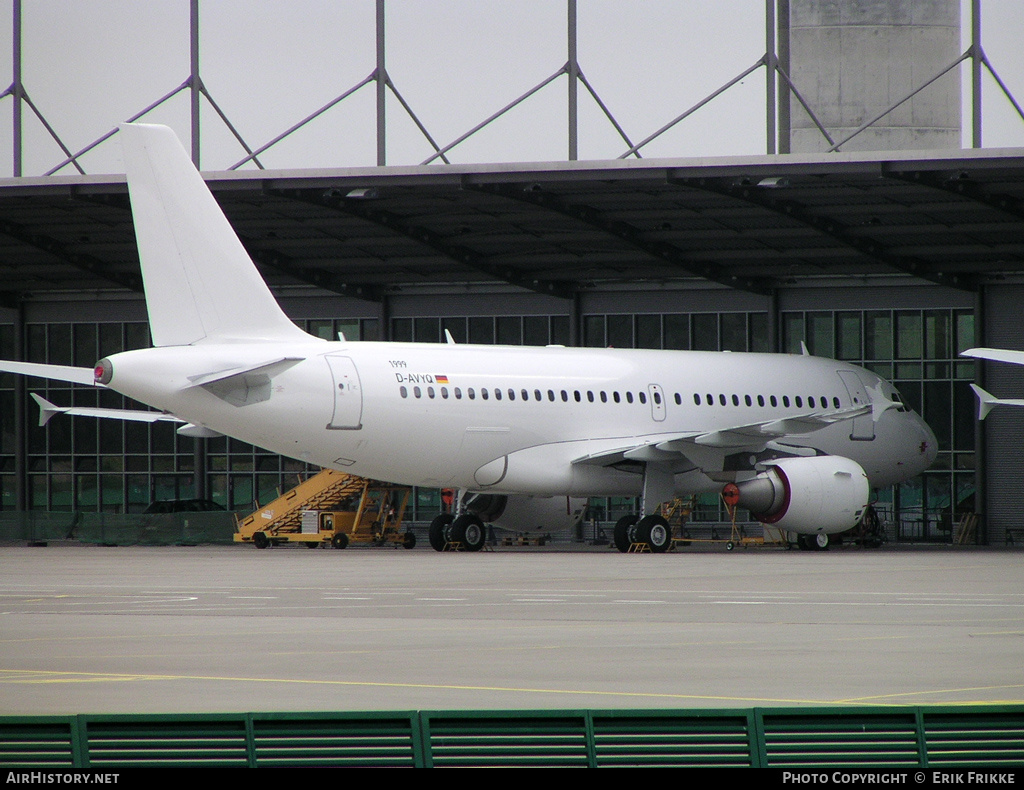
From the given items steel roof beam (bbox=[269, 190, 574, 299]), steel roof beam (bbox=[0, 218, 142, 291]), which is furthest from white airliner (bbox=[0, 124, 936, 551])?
steel roof beam (bbox=[0, 218, 142, 291])

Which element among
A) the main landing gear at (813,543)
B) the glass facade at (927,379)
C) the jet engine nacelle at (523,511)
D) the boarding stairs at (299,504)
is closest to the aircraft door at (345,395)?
the jet engine nacelle at (523,511)

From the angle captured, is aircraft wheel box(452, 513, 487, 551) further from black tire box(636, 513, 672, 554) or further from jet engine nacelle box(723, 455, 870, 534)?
jet engine nacelle box(723, 455, 870, 534)

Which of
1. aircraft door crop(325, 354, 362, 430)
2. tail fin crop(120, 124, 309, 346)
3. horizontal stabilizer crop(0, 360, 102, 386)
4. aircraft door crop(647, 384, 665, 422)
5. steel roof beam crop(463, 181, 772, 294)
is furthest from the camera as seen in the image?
steel roof beam crop(463, 181, 772, 294)

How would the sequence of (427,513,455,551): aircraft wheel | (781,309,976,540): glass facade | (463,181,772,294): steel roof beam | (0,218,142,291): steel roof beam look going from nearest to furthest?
1. (427,513,455,551): aircraft wheel
2. (463,181,772,294): steel roof beam
3. (0,218,142,291): steel roof beam
4. (781,309,976,540): glass facade

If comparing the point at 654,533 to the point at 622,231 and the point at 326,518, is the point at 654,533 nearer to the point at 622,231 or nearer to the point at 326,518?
the point at 326,518

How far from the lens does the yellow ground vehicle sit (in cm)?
3916

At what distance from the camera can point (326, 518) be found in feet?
128

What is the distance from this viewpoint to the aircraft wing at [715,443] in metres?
30.6

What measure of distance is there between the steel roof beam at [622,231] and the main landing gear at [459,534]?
23.2 ft

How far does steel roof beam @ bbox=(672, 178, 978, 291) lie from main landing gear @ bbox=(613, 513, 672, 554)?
7.02m

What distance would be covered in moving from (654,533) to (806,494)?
9.93ft

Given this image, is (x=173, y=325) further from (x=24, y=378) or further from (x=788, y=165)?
(x=24, y=378)

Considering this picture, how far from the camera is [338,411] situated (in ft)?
96.5

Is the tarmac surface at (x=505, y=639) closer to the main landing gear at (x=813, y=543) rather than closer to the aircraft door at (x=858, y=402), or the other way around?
the main landing gear at (x=813, y=543)
